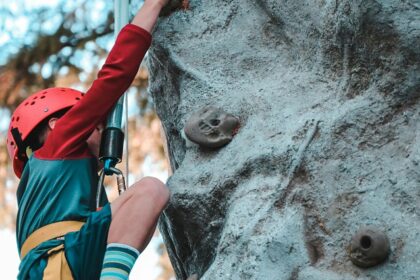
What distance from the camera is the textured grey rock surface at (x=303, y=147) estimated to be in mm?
3475

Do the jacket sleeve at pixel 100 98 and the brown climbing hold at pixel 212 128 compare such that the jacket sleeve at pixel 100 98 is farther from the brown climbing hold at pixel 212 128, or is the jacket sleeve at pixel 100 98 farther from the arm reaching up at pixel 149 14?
the brown climbing hold at pixel 212 128

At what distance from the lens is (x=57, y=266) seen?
3.73 metres

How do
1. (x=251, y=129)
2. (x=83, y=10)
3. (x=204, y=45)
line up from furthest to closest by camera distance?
(x=83, y=10) < (x=204, y=45) < (x=251, y=129)

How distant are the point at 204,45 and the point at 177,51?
0.12 m

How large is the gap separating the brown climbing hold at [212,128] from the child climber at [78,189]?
27cm

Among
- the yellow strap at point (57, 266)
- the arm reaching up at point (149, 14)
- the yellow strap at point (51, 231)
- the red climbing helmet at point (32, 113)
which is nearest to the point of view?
the yellow strap at point (57, 266)

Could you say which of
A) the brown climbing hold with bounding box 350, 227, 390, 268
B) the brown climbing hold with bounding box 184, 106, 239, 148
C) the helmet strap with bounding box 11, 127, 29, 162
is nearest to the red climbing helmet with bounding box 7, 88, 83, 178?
the helmet strap with bounding box 11, 127, 29, 162

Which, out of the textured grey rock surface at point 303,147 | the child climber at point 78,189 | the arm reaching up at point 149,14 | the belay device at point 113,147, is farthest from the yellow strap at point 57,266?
the arm reaching up at point 149,14

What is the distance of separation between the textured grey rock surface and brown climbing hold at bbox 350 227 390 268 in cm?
3

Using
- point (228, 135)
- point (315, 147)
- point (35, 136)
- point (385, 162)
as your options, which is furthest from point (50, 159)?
point (385, 162)

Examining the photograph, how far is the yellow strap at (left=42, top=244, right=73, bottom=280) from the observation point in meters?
3.71

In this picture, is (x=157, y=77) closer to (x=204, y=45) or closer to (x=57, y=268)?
(x=204, y=45)

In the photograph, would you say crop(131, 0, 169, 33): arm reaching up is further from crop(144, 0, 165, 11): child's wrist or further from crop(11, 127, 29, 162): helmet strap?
crop(11, 127, 29, 162): helmet strap

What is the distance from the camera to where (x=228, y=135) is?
3.95 meters
